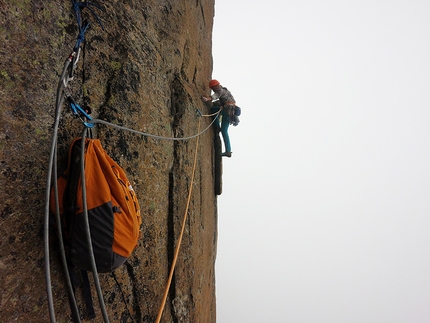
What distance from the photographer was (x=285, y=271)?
7574 inches

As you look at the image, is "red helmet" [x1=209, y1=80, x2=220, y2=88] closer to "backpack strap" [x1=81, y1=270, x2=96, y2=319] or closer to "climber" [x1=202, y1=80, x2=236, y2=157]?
"climber" [x1=202, y1=80, x2=236, y2=157]

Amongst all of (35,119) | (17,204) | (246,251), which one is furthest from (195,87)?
(246,251)

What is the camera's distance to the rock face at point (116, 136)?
183 cm

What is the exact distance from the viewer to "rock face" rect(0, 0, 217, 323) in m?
1.83

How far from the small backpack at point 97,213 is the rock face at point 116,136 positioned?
0.27 m

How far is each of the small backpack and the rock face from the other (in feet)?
0.87

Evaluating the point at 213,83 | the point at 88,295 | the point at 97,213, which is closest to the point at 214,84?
the point at 213,83

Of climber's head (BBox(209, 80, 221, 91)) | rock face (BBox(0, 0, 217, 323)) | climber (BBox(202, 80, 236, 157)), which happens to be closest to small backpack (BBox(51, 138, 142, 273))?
rock face (BBox(0, 0, 217, 323))

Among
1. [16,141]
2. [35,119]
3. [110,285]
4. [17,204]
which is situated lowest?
[110,285]

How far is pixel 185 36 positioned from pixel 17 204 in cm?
458

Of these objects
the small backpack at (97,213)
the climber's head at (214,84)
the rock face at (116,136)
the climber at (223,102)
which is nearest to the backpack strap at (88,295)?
the rock face at (116,136)

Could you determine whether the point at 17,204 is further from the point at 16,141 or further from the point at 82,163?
the point at 82,163

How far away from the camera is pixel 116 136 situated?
9.37ft

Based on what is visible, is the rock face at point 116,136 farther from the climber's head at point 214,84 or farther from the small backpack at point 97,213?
the climber's head at point 214,84
